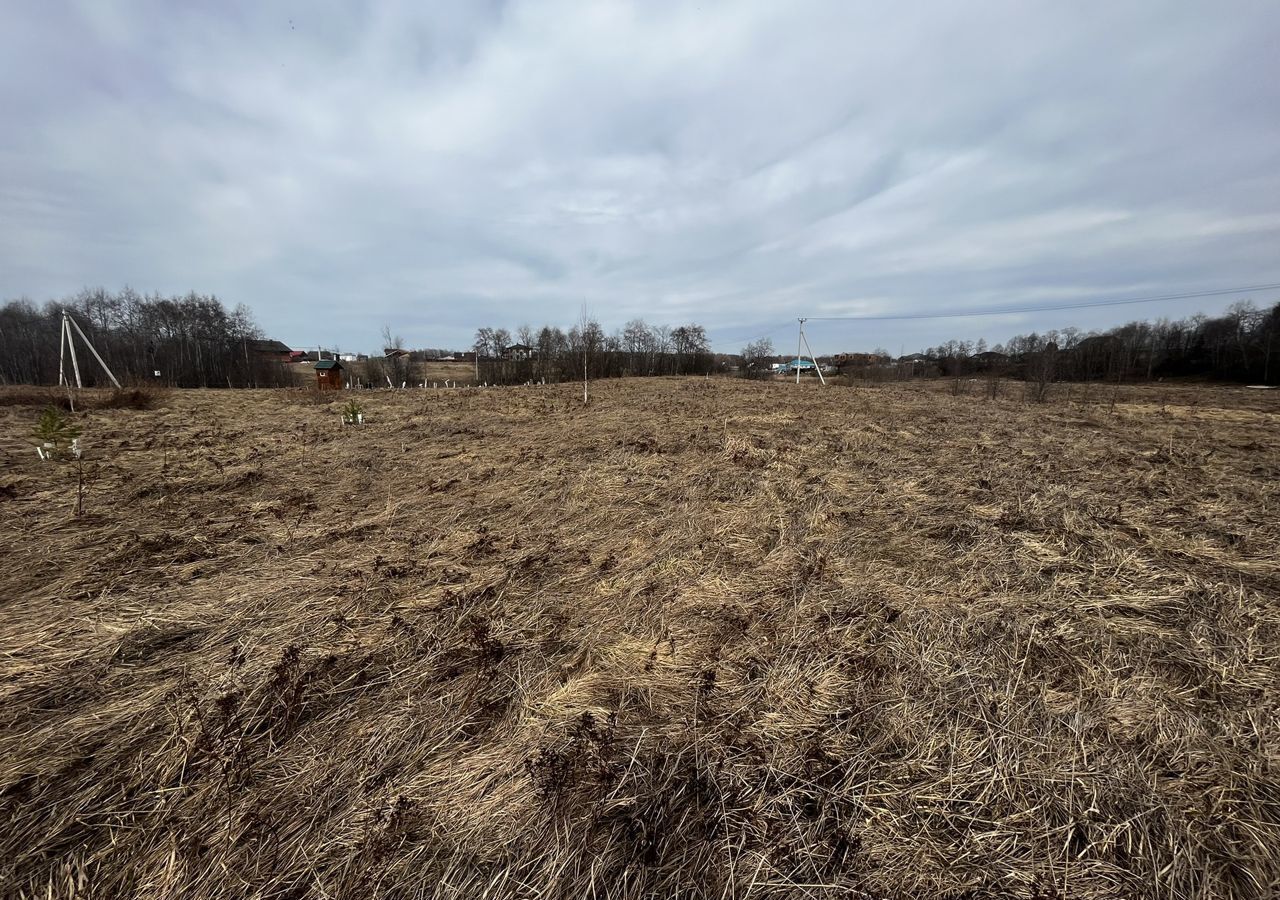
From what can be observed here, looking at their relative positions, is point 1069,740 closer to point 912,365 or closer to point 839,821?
point 839,821

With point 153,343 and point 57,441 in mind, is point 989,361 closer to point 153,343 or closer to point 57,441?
point 57,441

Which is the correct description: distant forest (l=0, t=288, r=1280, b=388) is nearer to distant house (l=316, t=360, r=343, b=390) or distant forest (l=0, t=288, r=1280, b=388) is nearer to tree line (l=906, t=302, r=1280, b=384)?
tree line (l=906, t=302, r=1280, b=384)

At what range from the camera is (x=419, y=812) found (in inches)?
77.7

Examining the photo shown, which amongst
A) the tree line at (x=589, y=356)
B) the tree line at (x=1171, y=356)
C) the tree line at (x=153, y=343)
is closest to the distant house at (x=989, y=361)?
the tree line at (x=1171, y=356)

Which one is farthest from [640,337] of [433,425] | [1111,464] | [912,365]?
[1111,464]

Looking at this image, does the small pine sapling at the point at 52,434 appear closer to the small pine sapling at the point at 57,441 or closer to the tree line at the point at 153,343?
the small pine sapling at the point at 57,441

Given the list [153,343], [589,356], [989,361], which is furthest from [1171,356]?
[153,343]

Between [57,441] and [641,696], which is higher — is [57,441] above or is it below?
above

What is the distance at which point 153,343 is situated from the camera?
4488 cm

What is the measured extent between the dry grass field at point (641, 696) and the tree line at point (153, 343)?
51974 millimetres

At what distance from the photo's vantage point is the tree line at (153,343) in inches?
1607

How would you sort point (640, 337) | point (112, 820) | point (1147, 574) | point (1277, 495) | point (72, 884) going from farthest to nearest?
1. point (640, 337)
2. point (1277, 495)
3. point (1147, 574)
4. point (112, 820)
5. point (72, 884)

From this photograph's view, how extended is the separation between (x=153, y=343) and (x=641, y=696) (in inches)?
2540

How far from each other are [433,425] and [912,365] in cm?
4995
